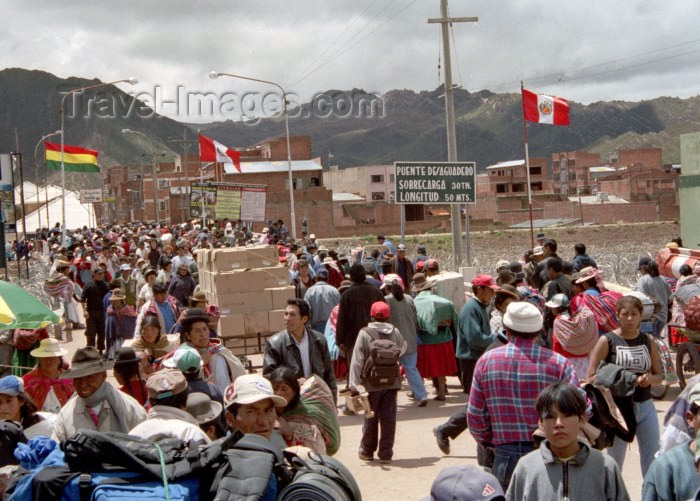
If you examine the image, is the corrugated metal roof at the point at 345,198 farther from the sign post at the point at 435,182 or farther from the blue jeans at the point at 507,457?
the blue jeans at the point at 507,457

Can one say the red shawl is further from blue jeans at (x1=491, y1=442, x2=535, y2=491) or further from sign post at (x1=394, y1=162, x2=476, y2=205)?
sign post at (x1=394, y1=162, x2=476, y2=205)

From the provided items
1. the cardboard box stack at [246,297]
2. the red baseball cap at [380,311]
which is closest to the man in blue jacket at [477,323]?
the red baseball cap at [380,311]

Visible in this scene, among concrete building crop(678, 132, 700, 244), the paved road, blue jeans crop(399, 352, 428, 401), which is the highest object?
concrete building crop(678, 132, 700, 244)

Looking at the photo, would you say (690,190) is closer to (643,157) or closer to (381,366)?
(381,366)

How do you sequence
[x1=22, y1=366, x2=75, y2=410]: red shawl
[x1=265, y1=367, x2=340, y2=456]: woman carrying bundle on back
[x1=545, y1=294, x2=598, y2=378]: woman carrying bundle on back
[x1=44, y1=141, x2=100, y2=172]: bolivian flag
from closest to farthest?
[x1=265, y1=367, x2=340, y2=456]: woman carrying bundle on back, [x1=22, y1=366, x2=75, y2=410]: red shawl, [x1=545, y1=294, x2=598, y2=378]: woman carrying bundle on back, [x1=44, y1=141, x2=100, y2=172]: bolivian flag

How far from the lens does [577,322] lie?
8352mm

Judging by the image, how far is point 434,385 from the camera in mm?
12070

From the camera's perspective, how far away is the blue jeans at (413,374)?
11320mm

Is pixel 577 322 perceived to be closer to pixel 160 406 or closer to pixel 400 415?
pixel 400 415

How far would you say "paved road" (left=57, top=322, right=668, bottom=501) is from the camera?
8109 millimetres

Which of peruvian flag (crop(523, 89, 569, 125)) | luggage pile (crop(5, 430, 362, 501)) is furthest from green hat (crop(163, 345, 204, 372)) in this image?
peruvian flag (crop(523, 89, 569, 125))

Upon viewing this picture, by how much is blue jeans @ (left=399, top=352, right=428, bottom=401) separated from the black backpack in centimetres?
247

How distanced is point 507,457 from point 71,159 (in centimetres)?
3820

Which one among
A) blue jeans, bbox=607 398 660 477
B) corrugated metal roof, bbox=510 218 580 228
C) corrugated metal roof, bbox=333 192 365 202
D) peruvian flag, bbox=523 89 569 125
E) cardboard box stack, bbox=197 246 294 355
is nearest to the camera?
blue jeans, bbox=607 398 660 477
